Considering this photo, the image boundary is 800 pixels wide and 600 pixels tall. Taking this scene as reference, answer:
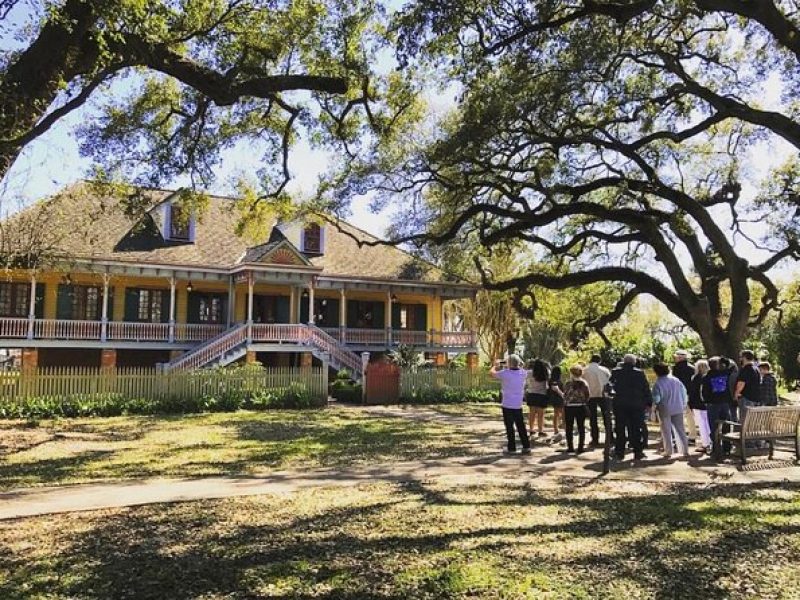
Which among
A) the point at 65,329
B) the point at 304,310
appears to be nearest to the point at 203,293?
the point at 304,310

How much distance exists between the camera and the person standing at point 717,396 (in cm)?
1274

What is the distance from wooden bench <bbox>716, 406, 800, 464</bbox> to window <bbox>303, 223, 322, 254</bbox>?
23.9 metres

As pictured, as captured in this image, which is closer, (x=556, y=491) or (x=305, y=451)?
(x=556, y=491)

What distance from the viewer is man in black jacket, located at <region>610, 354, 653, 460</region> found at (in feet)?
41.6

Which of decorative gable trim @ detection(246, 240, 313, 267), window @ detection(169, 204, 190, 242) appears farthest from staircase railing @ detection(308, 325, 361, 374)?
window @ detection(169, 204, 190, 242)

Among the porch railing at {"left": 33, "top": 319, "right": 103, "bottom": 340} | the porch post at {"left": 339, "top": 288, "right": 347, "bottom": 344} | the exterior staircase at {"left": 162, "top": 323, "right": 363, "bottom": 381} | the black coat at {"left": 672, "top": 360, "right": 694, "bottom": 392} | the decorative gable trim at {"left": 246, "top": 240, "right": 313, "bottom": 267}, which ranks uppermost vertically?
the decorative gable trim at {"left": 246, "top": 240, "right": 313, "bottom": 267}

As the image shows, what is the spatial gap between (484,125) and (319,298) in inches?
786

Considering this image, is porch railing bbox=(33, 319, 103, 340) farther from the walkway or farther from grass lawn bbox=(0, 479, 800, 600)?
grass lawn bbox=(0, 479, 800, 600)

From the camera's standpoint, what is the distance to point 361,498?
9.07 m

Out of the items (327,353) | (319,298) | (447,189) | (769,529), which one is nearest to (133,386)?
(327,353)

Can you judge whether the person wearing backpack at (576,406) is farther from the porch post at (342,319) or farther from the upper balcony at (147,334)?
the porch post at (342,319)

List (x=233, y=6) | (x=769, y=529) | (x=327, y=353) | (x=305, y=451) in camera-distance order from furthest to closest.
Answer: (x=327, y=353), (x=233, y=6), (x=305, y=451), (x=769, y=529)

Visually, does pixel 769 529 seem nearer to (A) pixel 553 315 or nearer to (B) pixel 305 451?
(B) pixel 305 451

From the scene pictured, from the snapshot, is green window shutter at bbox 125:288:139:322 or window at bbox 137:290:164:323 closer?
green window shutter at bbox 125:288:139:322
